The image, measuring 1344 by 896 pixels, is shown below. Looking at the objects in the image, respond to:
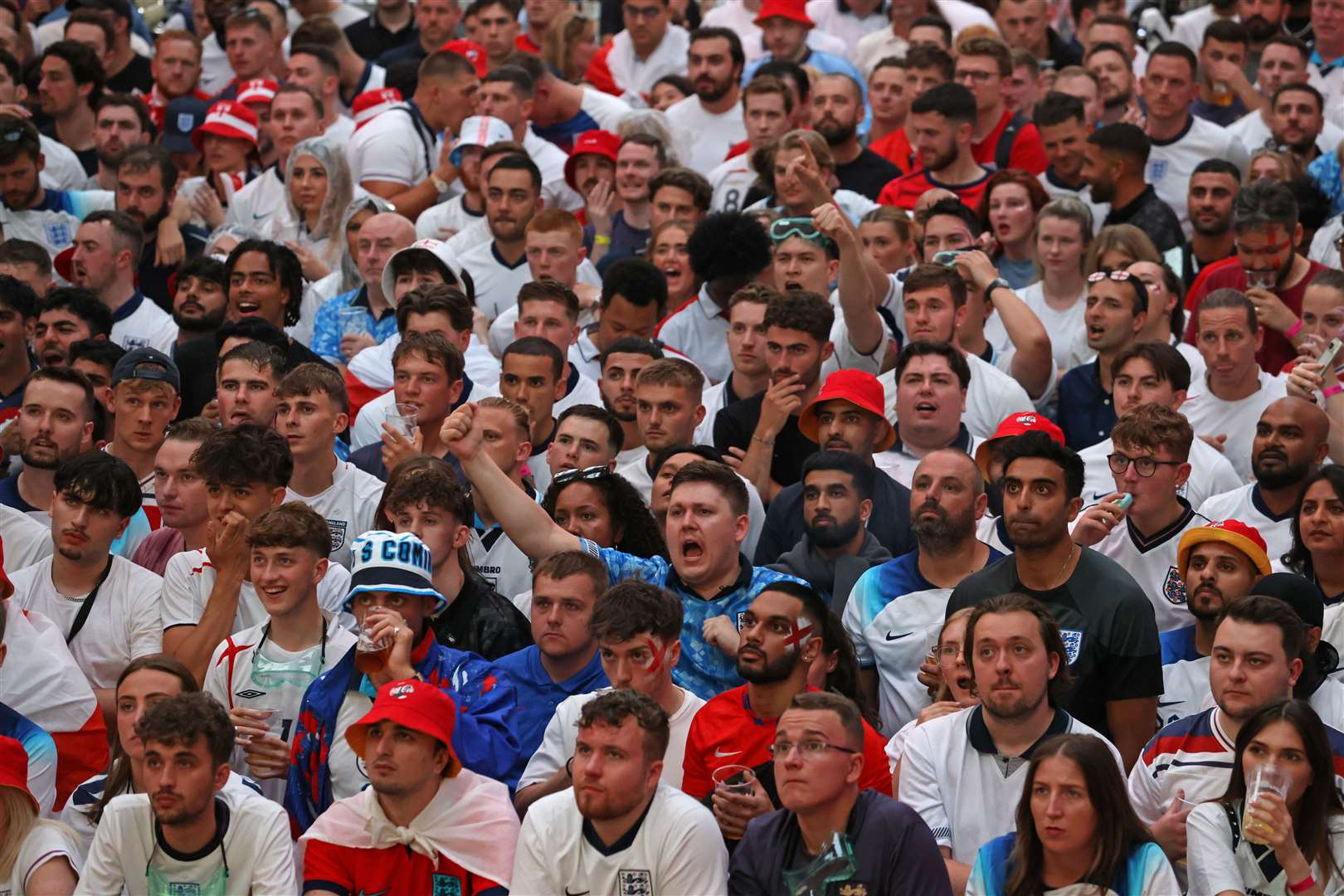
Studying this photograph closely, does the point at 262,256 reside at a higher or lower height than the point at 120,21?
lower

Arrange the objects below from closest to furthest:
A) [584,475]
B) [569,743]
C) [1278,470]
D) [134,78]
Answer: [569,743] → [584,475] → [1278,470] → [134,78]

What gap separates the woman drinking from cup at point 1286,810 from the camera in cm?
672

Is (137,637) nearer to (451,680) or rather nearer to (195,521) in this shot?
(195,521)

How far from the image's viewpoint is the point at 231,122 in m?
13.9

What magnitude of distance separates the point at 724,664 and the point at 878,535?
1298mm

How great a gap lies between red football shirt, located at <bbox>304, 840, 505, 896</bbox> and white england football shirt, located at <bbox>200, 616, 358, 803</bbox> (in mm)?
767

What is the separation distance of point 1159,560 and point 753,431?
2.14 metres

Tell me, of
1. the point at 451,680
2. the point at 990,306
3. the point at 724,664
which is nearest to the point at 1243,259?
the point at 990,306

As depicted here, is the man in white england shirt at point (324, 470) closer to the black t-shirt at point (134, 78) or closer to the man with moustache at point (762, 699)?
the man with moustache at point (762, 699)

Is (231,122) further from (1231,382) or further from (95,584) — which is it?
(1231,382)

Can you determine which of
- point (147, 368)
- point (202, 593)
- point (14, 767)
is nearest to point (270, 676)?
point (202, 593)

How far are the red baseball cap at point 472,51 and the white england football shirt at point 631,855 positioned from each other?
27.9ft

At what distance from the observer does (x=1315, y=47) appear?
49.6 feet

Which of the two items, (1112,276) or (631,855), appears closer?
(631,855)
